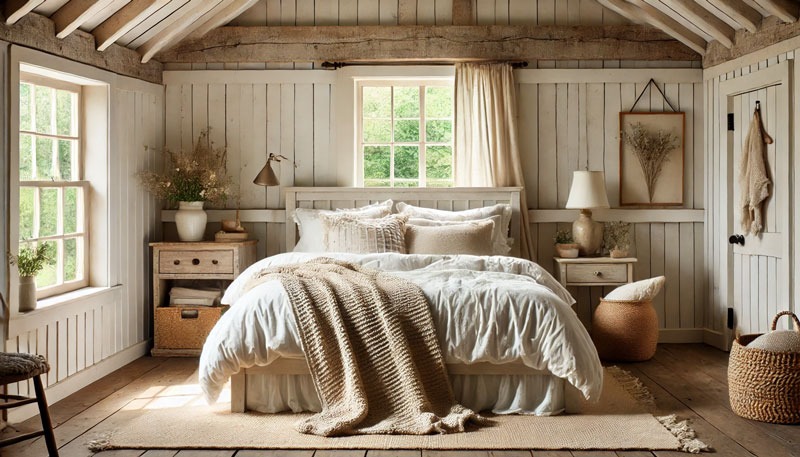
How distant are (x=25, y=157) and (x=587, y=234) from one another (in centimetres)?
373

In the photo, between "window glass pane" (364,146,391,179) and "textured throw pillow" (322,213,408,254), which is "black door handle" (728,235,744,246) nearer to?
"textured throw pillow" (322,213,408,254)

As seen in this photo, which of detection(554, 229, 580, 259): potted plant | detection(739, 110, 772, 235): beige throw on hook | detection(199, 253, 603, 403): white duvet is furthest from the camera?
detection(554, 229, 580, 259): potted plant

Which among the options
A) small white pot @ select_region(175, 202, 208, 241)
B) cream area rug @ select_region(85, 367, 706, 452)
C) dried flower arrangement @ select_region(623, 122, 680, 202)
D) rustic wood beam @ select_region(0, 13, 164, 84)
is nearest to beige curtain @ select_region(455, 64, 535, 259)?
dried flower arrangement @ select_region(623, 122, 680, 202)

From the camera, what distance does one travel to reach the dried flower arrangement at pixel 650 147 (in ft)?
18.5

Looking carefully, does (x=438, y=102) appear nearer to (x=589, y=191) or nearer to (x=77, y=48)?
(x=589, y=191)

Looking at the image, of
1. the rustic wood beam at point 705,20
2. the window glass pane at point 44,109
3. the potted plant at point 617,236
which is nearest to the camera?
the window glass pane at point 44,109

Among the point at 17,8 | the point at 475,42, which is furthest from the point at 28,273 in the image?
the point at 475,42

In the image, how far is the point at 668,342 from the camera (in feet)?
18.7

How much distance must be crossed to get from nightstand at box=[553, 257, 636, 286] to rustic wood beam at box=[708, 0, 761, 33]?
5.66ft

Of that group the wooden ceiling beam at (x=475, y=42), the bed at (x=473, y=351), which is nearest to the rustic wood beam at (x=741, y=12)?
the wooden ceiling beam at (x=475, y=42)

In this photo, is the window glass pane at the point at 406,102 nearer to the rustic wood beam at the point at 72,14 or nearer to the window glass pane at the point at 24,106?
the rustic wood beam at the point at 72,14

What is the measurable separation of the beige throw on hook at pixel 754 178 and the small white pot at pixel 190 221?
383 centimetres

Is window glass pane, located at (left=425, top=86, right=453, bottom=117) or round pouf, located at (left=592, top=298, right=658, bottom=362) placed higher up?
window glass pane, located at (left=425, top=86, right=453, bottom=117)

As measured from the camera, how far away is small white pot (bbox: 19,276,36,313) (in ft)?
12.7
